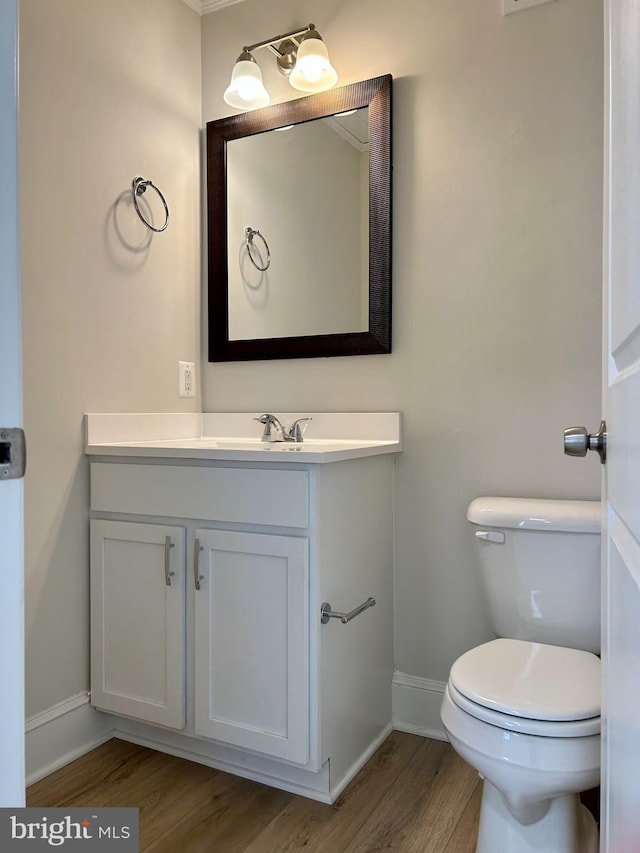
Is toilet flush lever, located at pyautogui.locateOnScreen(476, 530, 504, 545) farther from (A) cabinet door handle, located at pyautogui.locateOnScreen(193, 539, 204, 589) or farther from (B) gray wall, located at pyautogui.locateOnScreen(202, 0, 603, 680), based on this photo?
(A) cabinet door handle, located at pyautogui.locateOnScreen(193, 539, 204, 589)

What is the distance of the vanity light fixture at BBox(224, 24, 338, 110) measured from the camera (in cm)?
192

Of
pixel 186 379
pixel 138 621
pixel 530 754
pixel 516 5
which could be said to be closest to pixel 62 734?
pixel 138 621

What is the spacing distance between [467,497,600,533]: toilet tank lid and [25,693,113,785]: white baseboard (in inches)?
49.5

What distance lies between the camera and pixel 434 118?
1.87 meters

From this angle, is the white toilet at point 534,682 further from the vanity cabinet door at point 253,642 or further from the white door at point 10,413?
the white door at point 10,413

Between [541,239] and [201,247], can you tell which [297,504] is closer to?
[541,239]

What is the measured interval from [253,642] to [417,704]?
0.68 metres

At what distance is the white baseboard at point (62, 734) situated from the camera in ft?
5.38

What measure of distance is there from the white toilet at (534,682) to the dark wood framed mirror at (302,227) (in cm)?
75

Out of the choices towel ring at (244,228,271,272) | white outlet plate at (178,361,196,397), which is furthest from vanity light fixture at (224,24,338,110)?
white outlet plate at (178,361,196,397)

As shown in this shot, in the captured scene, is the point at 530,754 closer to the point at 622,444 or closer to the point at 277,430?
the point at 622,444

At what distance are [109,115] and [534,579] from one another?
1.83 meters

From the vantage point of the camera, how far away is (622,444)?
0.70m

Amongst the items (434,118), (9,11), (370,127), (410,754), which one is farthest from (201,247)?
(410,754)
